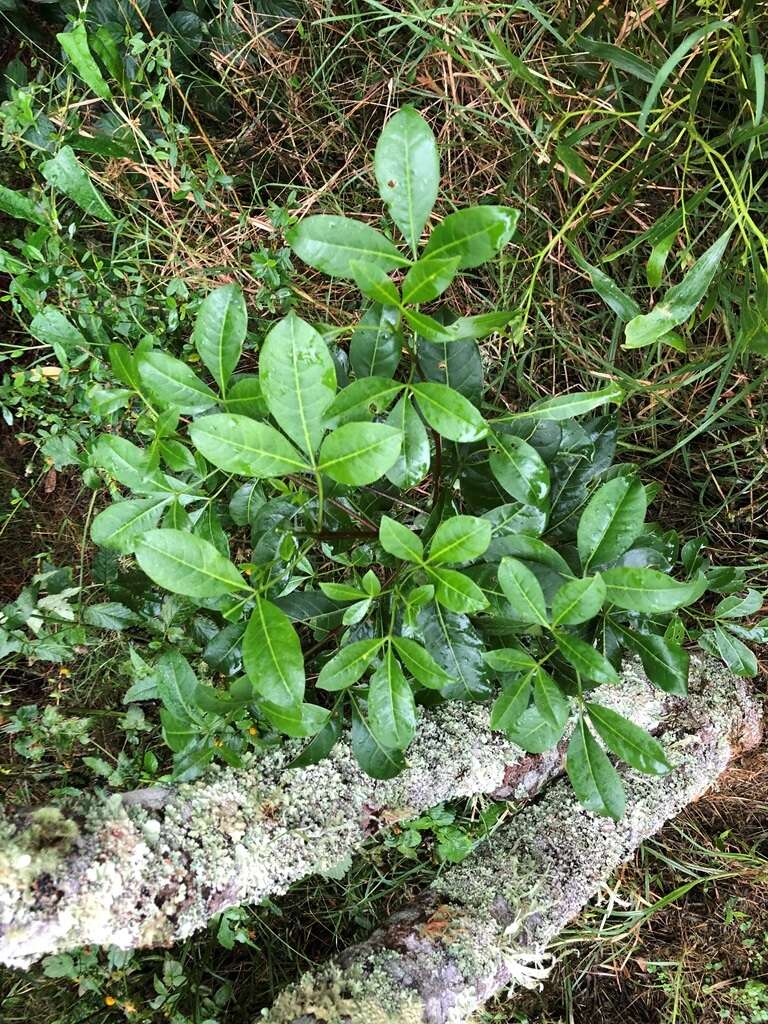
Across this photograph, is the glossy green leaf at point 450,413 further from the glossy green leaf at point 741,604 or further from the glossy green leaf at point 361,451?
the glossy green leaf at point 741,604

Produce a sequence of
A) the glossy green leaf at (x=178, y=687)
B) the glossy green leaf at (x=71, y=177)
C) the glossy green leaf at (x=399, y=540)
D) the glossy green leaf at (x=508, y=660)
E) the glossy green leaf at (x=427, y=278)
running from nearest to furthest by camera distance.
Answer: the glossy green leaf at (x=427, y=278) → the glossy green leaf at (x=399, y=540) → the glossy green leaf at (x=508, y=660) → the glossy green leaf at (x=178, y=687) → the glossy green leaf at (x=71, y=177)

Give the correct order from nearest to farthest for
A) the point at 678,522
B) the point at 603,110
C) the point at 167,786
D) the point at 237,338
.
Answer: the point at 237,338 → the point at 167,786 → the point at 603,110 → the point at 678,522

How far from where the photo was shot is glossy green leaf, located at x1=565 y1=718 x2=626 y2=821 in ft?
3.43

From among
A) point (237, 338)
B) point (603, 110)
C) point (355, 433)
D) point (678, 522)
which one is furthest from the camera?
point (678, 522)

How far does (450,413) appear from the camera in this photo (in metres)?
0.90

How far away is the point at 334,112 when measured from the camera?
5.68 ft

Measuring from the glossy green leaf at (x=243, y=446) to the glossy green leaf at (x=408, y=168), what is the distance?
0.29 metres

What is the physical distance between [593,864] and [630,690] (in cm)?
42

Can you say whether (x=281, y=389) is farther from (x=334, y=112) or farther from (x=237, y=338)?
(x=334, y=112)

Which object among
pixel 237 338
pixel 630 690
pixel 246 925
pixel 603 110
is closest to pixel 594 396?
pixel 237 338

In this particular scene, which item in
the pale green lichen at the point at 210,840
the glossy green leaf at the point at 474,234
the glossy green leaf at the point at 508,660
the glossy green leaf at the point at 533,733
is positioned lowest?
the pale green lichen at the point at 210,840

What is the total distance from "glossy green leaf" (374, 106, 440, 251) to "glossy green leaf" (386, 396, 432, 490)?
0.69ft

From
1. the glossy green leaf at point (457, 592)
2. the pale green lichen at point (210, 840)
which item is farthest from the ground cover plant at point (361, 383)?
the pale green lichen at point (210, 840)

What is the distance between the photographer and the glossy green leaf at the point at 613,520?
103cm
